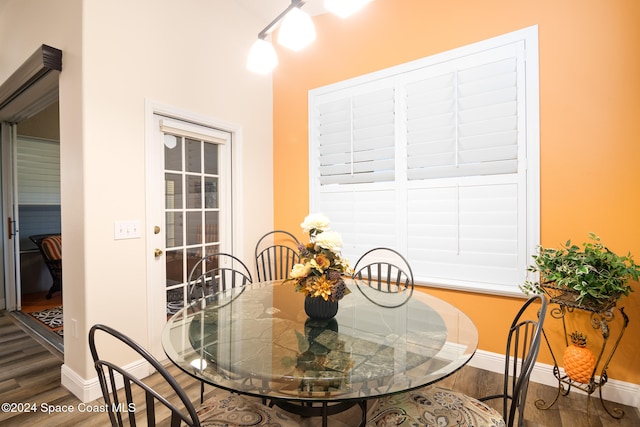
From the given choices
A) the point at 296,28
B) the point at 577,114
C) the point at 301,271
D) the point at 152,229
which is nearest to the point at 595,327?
the point at 577,114

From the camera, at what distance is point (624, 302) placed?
6.32ft

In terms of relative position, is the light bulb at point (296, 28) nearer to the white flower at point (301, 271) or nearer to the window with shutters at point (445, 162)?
the white flower at point (301, 271)

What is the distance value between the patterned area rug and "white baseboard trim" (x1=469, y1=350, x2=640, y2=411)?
12.4 ft

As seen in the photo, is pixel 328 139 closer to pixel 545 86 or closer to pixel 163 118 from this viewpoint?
pixel 163 118

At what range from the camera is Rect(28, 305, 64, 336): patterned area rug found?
3141 millimetres

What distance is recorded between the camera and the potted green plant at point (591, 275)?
1.70 m

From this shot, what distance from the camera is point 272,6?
310cm

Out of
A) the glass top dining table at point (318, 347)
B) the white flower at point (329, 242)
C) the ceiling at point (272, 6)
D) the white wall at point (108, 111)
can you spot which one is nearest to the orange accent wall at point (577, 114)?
the ceiling at point (272, 6)

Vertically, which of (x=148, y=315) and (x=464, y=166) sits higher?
(x=464, y=166)

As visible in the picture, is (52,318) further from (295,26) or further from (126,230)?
(295,26)

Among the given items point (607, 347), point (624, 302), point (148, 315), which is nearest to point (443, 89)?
point (624, 302)

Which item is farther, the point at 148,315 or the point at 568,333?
the point at 148,315

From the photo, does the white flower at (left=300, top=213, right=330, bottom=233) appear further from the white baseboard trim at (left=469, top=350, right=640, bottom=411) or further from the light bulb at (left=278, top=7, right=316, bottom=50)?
the white baseboard trim at (left=469, top=350, right=640, bottom=411)

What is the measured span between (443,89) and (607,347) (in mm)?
2065
